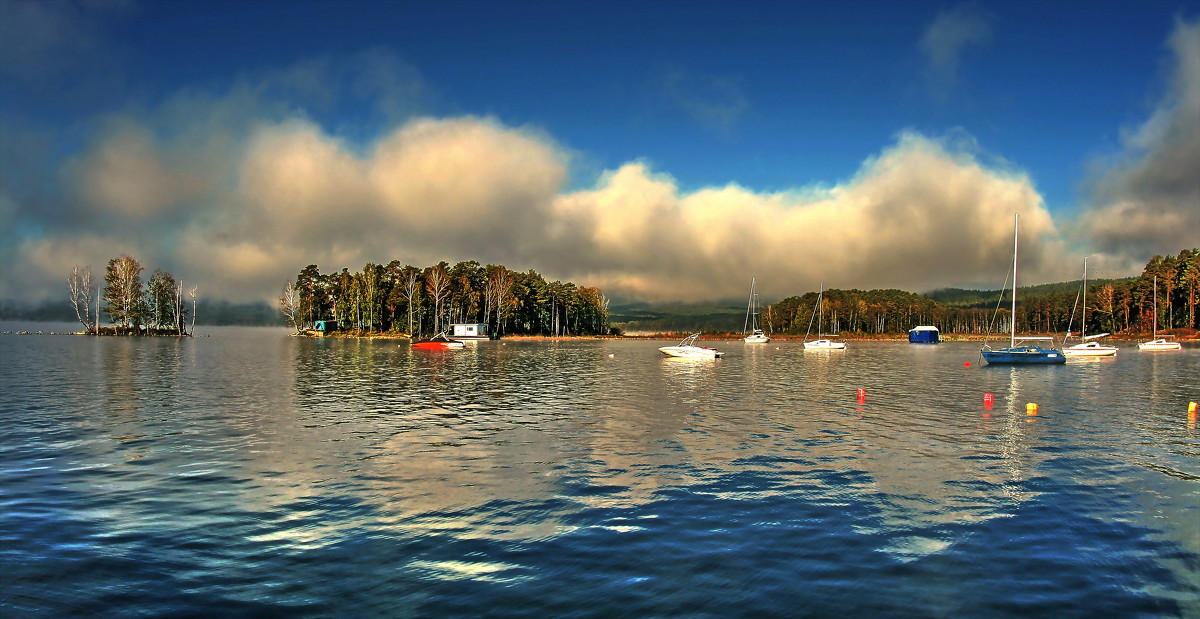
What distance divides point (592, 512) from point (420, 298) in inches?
6449

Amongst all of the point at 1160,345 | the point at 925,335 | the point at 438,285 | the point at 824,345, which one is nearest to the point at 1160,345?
the point at 1160,345

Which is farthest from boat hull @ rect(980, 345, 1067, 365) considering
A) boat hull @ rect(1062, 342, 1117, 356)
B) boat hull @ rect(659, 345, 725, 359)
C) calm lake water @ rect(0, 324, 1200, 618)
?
calm lake water @ rect(0, 324, 1200, 618)

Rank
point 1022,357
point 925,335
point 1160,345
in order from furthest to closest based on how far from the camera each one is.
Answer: point 925,335 < point 1160,345 < point 1022,357

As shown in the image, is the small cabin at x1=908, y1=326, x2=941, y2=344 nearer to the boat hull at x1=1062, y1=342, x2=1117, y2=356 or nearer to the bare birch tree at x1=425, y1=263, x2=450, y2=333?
the boat hull at x1=1062, y1=342, x2=1117, y2=356

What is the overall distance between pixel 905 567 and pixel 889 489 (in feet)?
19.2

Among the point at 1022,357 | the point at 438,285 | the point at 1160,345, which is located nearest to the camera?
the point at 1022,357

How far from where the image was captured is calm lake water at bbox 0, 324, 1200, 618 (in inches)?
377

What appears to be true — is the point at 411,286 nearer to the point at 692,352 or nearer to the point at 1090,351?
the point at 692,352

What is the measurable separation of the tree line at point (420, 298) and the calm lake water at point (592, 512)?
13909cm

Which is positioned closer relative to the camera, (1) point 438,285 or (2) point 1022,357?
(2) point 1022,357

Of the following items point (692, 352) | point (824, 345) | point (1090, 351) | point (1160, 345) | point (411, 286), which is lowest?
point (824, 345)

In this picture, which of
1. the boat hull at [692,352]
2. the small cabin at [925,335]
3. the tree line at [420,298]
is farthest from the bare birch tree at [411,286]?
the small cabin at [925,335]

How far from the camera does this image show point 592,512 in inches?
550

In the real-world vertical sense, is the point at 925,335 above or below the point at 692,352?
below
